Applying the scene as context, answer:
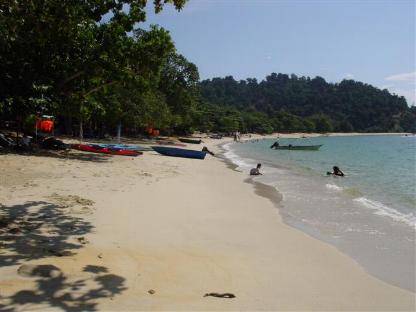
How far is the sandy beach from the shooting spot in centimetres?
514

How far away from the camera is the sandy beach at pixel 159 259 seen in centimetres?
→ 514

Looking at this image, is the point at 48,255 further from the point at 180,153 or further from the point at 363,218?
the point at 180,153

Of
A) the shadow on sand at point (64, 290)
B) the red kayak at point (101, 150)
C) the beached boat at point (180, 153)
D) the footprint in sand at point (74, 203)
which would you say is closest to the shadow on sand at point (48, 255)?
the shadow on sand at point (64, 290)

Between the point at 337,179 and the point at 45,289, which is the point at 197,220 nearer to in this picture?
the point at 45,289

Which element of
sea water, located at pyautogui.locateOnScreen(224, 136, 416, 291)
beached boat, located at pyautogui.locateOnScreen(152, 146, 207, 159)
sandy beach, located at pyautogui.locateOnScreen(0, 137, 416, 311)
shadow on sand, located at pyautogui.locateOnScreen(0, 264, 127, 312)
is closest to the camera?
shadow on sand, located at pyautogui.locateOnScreen(0, 264, 127, 312)

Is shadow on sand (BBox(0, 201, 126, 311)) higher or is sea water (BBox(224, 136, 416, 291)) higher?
shadow on sand (BBox(0, 201, 126, 311))

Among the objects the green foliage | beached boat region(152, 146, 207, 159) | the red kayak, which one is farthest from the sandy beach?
beached boat region(152, 146, 207, 159)

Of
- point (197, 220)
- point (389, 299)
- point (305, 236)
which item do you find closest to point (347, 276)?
point (389, 299)

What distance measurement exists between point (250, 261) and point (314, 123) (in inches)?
6171

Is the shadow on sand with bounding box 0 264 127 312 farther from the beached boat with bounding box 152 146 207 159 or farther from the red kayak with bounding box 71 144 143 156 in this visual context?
the beached boat with bounding box 152 146 207 159

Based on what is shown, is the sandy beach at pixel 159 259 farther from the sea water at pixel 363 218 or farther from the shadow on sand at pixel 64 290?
the sea water at pixel 363 218

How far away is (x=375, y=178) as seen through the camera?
2509 centimetres

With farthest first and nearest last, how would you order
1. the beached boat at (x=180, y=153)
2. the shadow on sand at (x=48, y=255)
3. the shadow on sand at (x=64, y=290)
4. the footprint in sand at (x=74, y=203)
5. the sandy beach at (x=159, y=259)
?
1. the beached boat at (x=180, y=153)
2. the footprint in sand at (x=74, y=203)
3. the sandy beach at (x=159, y=259)
4. the shadow on sand at (x=48, y=255)
5. the shadow on sand at (x=64, y=290)

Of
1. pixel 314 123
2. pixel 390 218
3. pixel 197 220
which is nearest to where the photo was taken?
pixel 197 220
